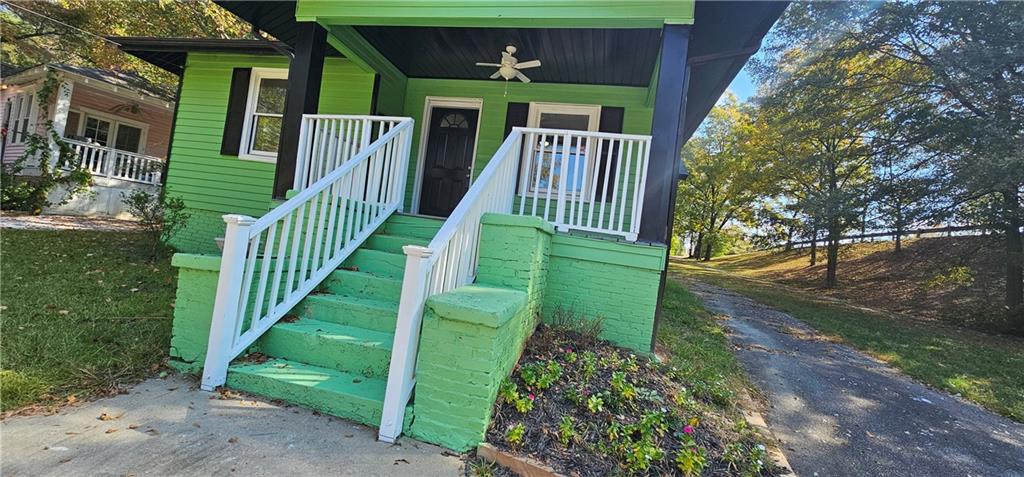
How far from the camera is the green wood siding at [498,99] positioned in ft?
20.1

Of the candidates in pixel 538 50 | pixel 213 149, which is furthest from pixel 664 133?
pixel 213 149

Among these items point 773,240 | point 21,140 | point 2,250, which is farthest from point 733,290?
point 21,140

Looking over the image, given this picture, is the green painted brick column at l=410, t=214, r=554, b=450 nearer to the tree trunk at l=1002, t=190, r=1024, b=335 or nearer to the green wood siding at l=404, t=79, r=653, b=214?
the green wood siding at l=404, t=79, r=653, b=214

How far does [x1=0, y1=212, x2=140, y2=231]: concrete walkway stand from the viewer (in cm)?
760

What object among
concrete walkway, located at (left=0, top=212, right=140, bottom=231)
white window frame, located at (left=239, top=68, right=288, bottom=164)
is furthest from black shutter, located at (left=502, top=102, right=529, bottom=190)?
concrete walkway, located at (left=0, top=212, right=140, bottom=231)

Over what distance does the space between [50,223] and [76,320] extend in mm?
7209

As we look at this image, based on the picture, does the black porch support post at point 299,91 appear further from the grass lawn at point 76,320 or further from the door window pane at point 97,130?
the door window pane at point 97,130

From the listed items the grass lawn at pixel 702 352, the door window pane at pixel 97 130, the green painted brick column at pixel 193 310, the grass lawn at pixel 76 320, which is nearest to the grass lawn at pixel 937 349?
the grass lawn at pixel 702 352

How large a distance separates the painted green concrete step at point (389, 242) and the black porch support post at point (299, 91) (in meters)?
1.35

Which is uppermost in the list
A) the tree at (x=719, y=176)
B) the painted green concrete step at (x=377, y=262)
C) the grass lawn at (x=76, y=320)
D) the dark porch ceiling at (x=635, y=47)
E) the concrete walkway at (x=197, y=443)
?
the tree at (x=719, y=176)

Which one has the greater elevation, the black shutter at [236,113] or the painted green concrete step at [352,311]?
the black shutter at [236,113]

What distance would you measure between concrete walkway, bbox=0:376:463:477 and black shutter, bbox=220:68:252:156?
5.45 metres

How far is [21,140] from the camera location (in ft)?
39.8

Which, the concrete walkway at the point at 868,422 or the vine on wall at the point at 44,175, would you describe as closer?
the concrete walkway at the point at 868,422
